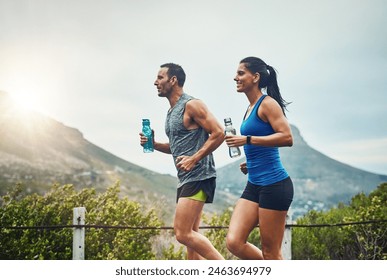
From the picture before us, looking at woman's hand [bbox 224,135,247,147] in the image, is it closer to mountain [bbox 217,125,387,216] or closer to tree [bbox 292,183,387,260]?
mountain [bbox 217,125,387,216]

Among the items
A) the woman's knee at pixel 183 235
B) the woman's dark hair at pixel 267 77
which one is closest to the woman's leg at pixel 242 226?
the woman's knee at pixel 183 235

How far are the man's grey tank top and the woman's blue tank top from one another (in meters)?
0.30

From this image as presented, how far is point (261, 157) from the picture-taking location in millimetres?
3305

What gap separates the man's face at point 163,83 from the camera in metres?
3.65

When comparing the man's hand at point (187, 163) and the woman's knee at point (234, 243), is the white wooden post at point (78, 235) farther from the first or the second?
the woman's knee at point (234, 243)

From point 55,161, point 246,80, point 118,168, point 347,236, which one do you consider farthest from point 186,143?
point 55,161

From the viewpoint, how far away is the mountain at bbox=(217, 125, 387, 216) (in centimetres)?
467

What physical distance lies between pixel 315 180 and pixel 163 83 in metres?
2.70

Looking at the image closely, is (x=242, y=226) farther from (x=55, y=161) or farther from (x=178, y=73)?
(x=55, y=161)

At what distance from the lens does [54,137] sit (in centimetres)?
570

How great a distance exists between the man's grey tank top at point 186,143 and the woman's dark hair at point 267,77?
0.43 meters

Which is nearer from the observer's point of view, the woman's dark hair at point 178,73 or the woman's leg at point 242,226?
the woman's leg at point 242,226

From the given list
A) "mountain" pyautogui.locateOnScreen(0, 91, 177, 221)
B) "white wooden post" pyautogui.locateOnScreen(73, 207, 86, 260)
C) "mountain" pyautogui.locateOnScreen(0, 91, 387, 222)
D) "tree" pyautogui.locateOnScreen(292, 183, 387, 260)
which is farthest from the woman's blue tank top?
"tree" pyautogui.locateOnScreen(292, 183, 387, 260)
